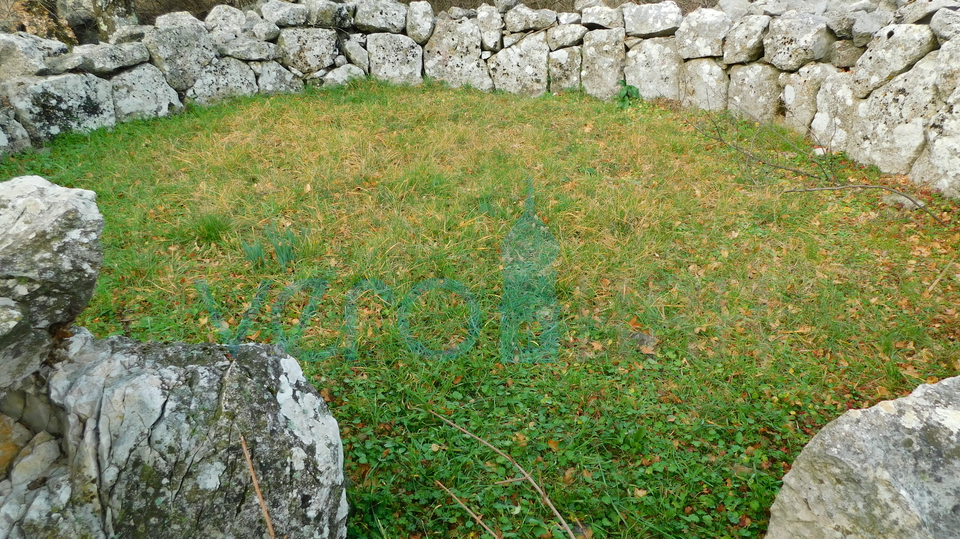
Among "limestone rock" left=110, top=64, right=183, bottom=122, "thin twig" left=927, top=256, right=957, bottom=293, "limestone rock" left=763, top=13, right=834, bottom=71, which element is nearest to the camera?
"thin twig" left=927, top=256, right=957, bottom=293

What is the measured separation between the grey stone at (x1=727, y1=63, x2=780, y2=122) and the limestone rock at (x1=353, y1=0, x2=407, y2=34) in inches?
177

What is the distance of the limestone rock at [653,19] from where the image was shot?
722 centimetres

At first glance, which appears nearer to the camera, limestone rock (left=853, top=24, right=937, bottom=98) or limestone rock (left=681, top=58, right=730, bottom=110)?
limestone rock (left=853, top=24, right=937, bottom=98)

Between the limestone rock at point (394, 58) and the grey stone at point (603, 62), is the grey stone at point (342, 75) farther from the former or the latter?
the grey stone at point (603, 62)

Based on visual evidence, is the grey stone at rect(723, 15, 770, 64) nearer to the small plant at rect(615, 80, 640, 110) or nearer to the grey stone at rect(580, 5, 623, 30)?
the small plant at rect(615, 80, 640, 110)

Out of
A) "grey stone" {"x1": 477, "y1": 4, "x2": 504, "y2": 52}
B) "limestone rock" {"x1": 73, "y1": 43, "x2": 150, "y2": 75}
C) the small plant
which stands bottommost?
the small plant

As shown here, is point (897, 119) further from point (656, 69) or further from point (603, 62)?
point (603, 62)

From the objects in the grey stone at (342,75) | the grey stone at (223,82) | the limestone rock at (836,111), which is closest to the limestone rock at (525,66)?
the grey stone at (342,75)

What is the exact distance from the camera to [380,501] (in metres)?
2.39

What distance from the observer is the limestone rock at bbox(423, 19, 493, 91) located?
26.2 ft

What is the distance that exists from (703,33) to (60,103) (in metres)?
7.18

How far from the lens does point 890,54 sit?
529cm

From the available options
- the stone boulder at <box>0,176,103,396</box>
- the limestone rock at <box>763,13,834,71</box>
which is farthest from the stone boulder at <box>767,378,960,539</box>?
the limestone rock at <box>763,13,834,71</box>

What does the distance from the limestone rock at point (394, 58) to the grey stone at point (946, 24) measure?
226 inches
